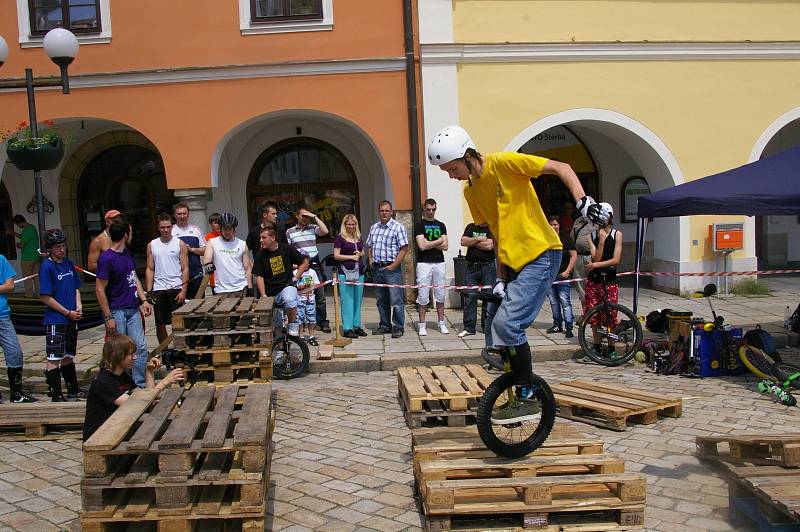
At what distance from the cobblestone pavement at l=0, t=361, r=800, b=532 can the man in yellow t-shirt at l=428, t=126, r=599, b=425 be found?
1.06 metres

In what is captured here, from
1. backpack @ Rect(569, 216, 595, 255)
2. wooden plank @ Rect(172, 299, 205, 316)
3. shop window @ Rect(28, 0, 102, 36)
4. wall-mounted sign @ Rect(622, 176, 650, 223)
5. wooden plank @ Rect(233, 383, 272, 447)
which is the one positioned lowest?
wooden plank @ Rect(233, 383, 272, 447)

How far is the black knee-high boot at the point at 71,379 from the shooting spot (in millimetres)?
7602

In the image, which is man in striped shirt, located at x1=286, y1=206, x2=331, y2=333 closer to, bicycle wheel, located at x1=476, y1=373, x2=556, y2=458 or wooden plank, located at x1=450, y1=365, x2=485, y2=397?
wooden plank, located at x1=450, y1=365, x2=485, y2=397

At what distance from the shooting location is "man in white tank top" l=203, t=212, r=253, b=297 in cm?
877

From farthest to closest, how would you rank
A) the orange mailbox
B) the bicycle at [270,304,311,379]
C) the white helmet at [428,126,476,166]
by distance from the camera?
the orange mailbox
the bicycle at [270,304,311,379]
the white helmet at [428,126,476,166]

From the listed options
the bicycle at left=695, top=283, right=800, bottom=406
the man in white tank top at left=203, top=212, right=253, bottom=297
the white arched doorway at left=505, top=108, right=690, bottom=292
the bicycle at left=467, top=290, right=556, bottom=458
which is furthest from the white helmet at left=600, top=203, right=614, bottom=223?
the white arched doorway at left=505, top=108, right=690, bottom=292

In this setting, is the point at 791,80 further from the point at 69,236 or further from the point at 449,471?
the point at 69,236

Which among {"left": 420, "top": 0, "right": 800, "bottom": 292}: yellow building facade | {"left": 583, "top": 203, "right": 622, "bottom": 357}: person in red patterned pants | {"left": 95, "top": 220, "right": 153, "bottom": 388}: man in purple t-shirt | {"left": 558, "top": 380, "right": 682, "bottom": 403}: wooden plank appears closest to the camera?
{"left": 558, "top": 380, "right": 682, "bottom": 403}: wooden plank

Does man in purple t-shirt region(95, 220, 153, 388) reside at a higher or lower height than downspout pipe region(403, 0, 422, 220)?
lower

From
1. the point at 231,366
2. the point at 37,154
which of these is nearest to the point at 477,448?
the point at 231,366

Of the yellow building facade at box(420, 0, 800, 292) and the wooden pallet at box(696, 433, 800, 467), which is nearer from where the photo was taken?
the wooden pallet at box(696, 433, 800, 467)

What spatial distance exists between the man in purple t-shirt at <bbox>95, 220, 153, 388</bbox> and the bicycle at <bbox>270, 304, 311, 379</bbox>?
151cm

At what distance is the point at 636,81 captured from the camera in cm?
1320

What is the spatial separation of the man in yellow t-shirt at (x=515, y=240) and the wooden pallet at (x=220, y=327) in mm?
2985
